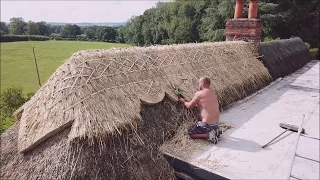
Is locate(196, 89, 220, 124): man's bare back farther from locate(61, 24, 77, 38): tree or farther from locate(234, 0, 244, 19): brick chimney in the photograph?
locate(61, 24, 77, 38): tree

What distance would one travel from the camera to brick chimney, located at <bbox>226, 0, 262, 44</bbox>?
9.48 meters

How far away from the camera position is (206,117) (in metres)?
4.59

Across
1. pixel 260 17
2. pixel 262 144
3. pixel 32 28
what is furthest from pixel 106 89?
pixel 32 28

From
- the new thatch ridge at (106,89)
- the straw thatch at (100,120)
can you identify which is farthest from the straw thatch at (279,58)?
the straw thatch at (100,120)

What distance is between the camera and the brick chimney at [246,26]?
948cm

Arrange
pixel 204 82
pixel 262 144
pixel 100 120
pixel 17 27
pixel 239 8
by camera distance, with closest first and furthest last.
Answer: pixel 100 120
pixel 262 144
pixel 204 82
pixel 239 8
pixel 17 27

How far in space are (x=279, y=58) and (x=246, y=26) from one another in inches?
113

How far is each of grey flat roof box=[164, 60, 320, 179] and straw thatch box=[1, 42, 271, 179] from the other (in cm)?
74

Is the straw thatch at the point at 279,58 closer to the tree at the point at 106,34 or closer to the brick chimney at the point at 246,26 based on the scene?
the brick chimney at the point at 246,26

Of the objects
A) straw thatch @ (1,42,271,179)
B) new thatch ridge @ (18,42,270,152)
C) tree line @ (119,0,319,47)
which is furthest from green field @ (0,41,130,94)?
straw thatch @ (1,42,271,179)

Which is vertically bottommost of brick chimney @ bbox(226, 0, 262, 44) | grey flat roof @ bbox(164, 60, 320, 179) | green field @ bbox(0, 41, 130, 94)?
green field @ bbox(0, 41, 130, 94)

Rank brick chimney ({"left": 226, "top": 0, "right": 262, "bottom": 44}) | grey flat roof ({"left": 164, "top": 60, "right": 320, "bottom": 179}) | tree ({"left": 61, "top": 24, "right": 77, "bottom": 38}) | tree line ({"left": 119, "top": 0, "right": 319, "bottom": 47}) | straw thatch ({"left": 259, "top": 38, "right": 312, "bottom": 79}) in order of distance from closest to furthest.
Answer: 1. grey flat roof ({"left": 164, "top": 60, "right": 320, "bottom": 179})
2. brick chimney ({"left": 226, "top": 0, "right": 262, "bottom": 44})
3. straw thatch ({"left": 259, "top": 38, "right": 312, "bottom": 79})
4. tree line ({"left": 119, "top": 0, "right": 319, "bottom": 47})
5. tree ({"left": 61, "top": 24, "right": 77, "bottom": 38})

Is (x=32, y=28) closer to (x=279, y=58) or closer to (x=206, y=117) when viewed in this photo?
(x=279, y=58)

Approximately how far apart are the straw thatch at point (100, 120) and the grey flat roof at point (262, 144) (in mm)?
744
